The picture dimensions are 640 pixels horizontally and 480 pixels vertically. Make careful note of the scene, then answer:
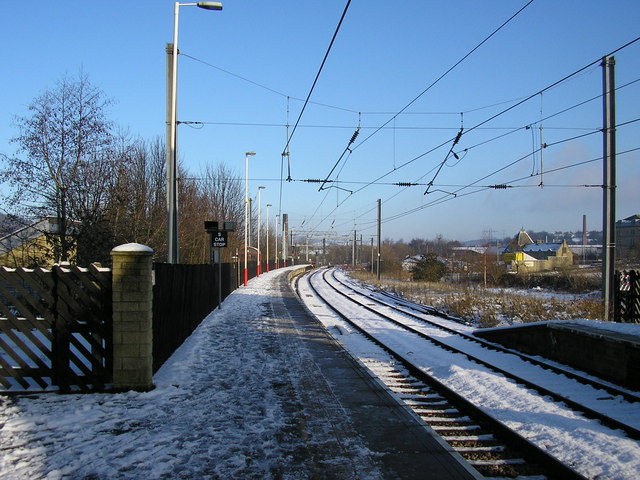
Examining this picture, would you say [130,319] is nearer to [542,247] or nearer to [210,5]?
[210,5]

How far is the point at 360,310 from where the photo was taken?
73.8 ft

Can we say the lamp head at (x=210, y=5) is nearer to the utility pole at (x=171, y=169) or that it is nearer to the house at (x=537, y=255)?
the utility pole at (x=171, y=169)

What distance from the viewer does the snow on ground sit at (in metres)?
4.52

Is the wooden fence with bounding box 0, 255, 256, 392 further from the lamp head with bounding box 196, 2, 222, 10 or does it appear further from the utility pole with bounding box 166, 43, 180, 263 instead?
the lamp head with bounding box 196, 2, 222, 10

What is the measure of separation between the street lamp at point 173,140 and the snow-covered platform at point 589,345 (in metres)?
9.22

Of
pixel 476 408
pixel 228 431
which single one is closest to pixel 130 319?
pixel 228 431

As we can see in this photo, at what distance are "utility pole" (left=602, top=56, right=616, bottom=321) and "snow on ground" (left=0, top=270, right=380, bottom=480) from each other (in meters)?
11.7

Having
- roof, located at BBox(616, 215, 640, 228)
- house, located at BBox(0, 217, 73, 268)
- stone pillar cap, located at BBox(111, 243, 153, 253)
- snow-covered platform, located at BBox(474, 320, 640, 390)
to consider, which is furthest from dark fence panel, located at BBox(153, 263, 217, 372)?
roof, located at BBox(616, 215, 640, 228)

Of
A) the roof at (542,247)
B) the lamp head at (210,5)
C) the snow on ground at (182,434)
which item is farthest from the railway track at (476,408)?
the roof at (542,247)

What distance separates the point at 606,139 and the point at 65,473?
54.1 feet

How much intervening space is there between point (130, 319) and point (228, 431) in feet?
7.62

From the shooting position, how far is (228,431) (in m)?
5.56

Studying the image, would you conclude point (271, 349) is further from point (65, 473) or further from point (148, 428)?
point (65, 473)

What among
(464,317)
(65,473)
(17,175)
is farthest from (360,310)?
(65,473)
